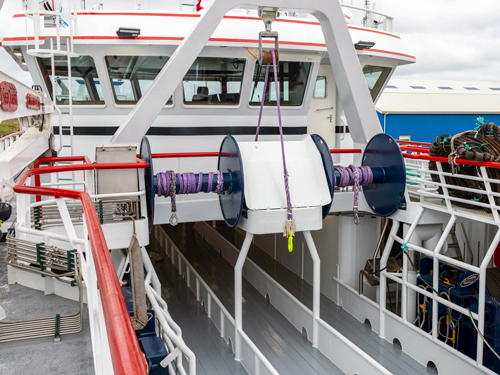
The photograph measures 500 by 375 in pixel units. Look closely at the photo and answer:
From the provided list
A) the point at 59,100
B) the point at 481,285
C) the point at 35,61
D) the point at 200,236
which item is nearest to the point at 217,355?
the point at 481,285

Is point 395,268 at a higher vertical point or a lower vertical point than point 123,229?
lower

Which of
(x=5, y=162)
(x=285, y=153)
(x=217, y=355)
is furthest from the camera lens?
(x=217, y=355)

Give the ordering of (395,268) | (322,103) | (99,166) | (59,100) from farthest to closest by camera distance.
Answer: (322,103) < (59,100) < (395,268) < (99,166)

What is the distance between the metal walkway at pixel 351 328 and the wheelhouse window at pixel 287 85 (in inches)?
142

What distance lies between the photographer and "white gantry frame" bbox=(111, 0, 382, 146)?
5.80 m

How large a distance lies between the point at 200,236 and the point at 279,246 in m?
3.45

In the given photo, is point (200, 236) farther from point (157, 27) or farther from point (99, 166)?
point (99, 166)

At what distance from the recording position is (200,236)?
12.9 m

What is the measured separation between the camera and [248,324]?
294 inches

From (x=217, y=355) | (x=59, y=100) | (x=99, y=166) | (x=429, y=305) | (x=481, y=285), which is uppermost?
(x=59, y=100)

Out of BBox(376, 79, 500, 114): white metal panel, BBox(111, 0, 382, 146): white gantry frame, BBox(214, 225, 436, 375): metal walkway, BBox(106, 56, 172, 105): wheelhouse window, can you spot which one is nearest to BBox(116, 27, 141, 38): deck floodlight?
BBox(106, 56, 172, 105): wheelhouse window

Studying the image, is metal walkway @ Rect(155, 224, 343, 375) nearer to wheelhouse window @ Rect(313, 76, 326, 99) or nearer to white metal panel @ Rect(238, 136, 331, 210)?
white metal panel @ Rect(238, 136, 331, 210)

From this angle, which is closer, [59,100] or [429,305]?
[429,305]

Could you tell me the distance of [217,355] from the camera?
652 cm
